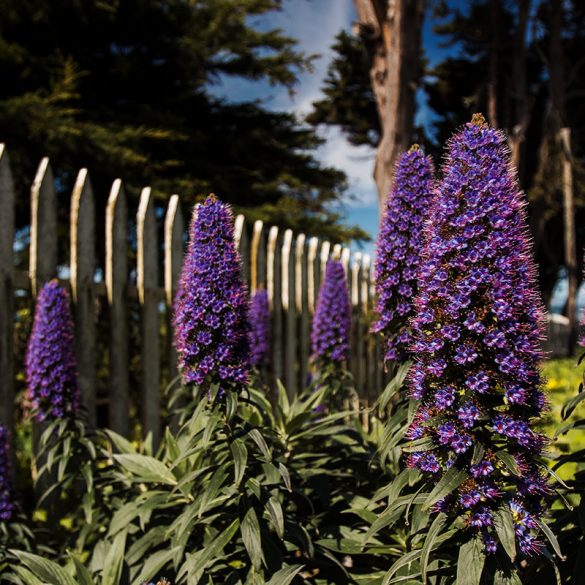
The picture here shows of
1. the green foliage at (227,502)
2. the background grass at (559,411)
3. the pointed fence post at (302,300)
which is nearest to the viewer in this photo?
the green foliage at (227,502)

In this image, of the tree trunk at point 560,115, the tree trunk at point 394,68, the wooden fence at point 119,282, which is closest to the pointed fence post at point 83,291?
the wooden fence at point 119,282

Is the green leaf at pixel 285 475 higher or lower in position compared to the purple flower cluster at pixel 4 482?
higher

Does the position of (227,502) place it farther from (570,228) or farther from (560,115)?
(570,228)

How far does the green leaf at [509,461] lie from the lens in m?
1.80

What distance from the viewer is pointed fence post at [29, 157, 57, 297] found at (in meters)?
4.29

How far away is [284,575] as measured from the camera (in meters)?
2.29

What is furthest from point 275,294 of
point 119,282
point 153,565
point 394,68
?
point 153,565

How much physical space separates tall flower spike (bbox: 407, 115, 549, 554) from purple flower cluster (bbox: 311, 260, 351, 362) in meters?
2.49

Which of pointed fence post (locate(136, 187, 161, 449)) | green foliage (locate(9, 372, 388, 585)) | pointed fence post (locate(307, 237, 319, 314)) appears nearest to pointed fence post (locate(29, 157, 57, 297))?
pointed fence post (locate(136, 187, 161, 449))

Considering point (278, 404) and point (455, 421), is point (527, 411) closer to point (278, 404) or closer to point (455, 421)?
point (455, 421)

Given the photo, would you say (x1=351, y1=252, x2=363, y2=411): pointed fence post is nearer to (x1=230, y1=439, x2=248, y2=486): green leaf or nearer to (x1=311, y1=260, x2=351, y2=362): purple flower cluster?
Result: (x1=311, y1=260, x2=351, y2=362): purple flower cluster

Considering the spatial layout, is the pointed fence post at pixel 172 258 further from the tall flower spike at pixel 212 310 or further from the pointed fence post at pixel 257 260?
the tall flower spike at pixel 212 310

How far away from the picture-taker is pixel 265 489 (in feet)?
8.35

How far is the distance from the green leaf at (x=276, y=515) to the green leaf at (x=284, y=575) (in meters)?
0.12
